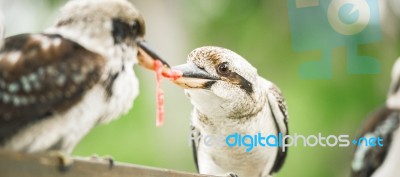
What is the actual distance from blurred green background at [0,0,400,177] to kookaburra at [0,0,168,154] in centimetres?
91

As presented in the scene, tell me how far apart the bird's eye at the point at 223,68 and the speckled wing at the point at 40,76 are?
0.58 metres

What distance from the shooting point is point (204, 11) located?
2133mm

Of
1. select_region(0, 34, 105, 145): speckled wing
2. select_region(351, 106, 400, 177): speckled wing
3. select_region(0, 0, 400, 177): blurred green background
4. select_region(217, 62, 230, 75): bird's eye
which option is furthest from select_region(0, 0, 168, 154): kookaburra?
select_region(0, 0, 400, 177): blurred green background

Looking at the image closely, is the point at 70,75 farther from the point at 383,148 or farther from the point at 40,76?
the point at 383,148

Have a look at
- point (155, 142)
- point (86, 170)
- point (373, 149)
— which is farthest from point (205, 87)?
point (155, 142)

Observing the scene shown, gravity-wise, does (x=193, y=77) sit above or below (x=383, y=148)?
above

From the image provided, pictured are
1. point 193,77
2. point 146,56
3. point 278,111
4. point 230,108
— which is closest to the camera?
point 146,56

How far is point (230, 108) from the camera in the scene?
144cm

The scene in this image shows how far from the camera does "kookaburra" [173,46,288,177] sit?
138 centimetres

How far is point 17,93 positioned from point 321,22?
1.42 metres

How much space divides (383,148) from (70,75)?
0.82 meters

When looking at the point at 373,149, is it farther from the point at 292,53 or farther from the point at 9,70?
the point at 9,70

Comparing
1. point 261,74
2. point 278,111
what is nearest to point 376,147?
point 278,111

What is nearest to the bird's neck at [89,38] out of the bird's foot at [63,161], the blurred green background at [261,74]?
the bird's foot at [63,161]
